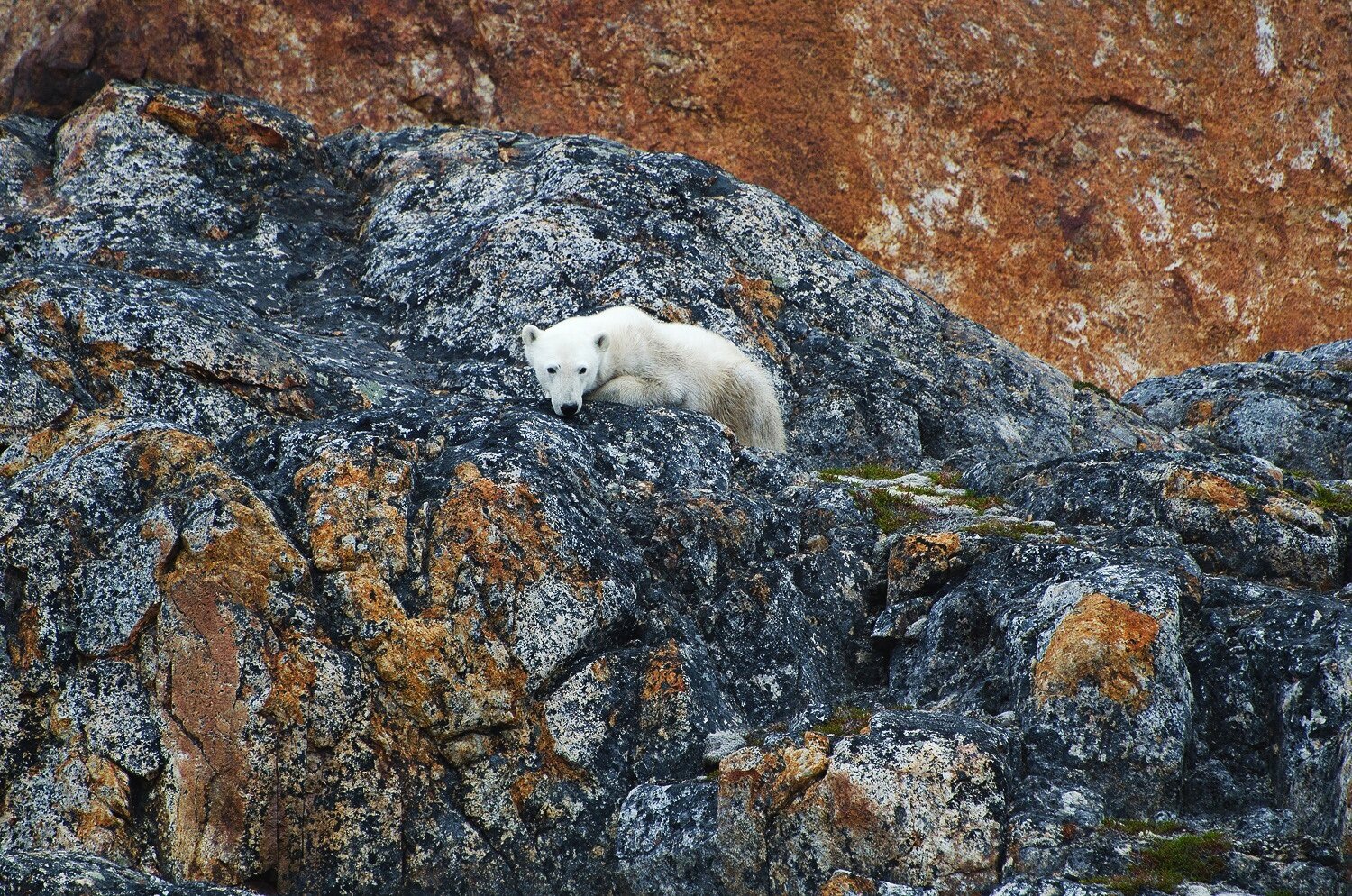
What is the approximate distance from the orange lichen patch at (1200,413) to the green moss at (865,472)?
4.69 meters

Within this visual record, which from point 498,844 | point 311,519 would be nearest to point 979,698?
point 498,844

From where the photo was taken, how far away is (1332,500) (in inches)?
340

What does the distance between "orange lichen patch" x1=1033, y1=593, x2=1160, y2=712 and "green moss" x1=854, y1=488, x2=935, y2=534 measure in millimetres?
2175

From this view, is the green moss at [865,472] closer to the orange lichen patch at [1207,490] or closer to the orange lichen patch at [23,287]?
the orange lichen patch at [1207,490]

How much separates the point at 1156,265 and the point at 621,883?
17094 mm

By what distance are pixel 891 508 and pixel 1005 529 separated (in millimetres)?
1222

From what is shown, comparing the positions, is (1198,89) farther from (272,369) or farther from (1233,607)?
(272,369)

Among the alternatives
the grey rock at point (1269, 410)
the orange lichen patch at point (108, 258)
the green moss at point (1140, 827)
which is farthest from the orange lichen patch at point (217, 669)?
the grey rock at point (1269, 410)

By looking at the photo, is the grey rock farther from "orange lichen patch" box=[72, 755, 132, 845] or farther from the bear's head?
"orange lichen patch" box=[72, 755, 132, 845]

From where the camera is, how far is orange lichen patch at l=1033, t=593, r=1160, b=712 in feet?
20.9

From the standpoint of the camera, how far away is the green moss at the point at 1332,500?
8266 mm

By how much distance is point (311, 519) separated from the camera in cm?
739

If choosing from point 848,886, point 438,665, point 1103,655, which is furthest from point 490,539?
point 1103,655

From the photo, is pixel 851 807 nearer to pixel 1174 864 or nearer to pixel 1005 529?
pixel 1174 864
